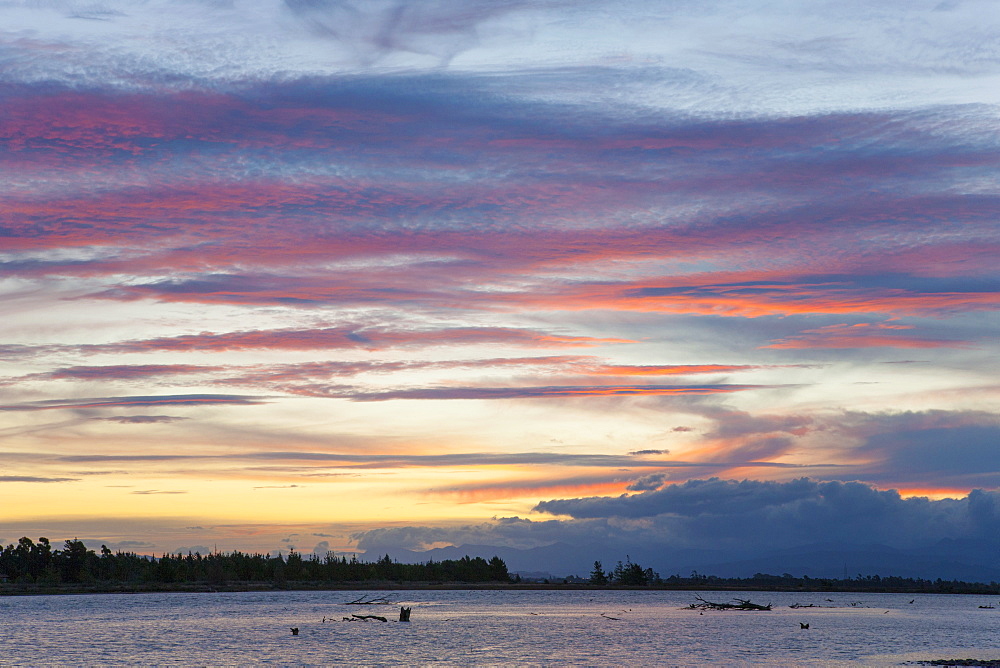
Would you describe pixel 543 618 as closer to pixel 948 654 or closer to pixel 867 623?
pixel 867 623

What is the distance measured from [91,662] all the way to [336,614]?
92.8m

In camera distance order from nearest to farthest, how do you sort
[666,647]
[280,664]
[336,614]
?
[280,664]
[666,647]
[336,614]

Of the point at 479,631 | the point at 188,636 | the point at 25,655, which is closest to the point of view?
the point at 25,655

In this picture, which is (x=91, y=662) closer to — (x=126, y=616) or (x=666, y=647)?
(x=666, y=647)

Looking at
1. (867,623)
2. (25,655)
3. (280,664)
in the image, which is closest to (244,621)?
(25,655)

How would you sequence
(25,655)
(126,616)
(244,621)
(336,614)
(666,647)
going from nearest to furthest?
1. (25,655)
2. (666,647)
3. (244,621)
4. (126,616)
5. (336,614)

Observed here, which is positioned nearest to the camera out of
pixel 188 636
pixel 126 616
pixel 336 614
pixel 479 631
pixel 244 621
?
pixel 188 636

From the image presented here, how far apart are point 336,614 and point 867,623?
91.9 meters

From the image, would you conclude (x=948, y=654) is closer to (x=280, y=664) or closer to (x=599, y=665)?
(x=599, y=665)

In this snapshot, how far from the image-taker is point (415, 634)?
113562 mm

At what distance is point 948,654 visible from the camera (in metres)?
88.1

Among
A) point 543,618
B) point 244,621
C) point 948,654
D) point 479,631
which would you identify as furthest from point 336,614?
point 948,654

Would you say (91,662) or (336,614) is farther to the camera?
(336,614)

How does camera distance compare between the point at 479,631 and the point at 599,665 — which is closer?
the point at 599,665
